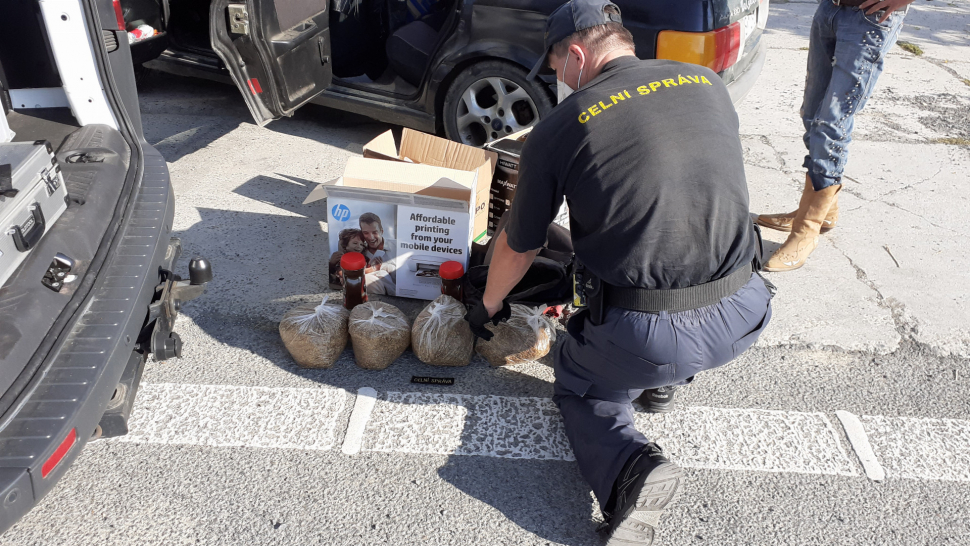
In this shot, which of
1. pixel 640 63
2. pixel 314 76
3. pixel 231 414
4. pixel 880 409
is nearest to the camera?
pixel 640 63

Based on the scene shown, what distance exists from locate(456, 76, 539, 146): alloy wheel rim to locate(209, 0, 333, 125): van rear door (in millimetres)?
953

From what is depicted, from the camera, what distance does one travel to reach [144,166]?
8.97 feet

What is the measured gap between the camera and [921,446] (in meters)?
2.64

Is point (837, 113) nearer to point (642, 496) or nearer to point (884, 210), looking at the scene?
point (884, 210)

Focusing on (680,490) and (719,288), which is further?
(680,490)

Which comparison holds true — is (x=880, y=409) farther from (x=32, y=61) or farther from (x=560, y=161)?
(x=32, y=61)

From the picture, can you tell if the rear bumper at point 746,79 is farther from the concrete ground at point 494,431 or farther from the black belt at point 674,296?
the black belt at point 674,296

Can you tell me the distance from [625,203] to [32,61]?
2595mm

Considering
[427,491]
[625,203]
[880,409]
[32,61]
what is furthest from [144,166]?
[880,409]

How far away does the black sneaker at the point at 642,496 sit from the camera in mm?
2107

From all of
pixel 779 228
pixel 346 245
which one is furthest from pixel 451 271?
pixel 779 228

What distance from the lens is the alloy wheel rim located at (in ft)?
13.6

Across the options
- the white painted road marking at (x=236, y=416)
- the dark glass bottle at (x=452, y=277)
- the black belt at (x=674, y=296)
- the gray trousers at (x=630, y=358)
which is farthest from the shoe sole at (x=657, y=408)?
the white painted road marking at (x=236, y=416)

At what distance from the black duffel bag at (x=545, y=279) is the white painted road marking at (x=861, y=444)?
1208 mm
